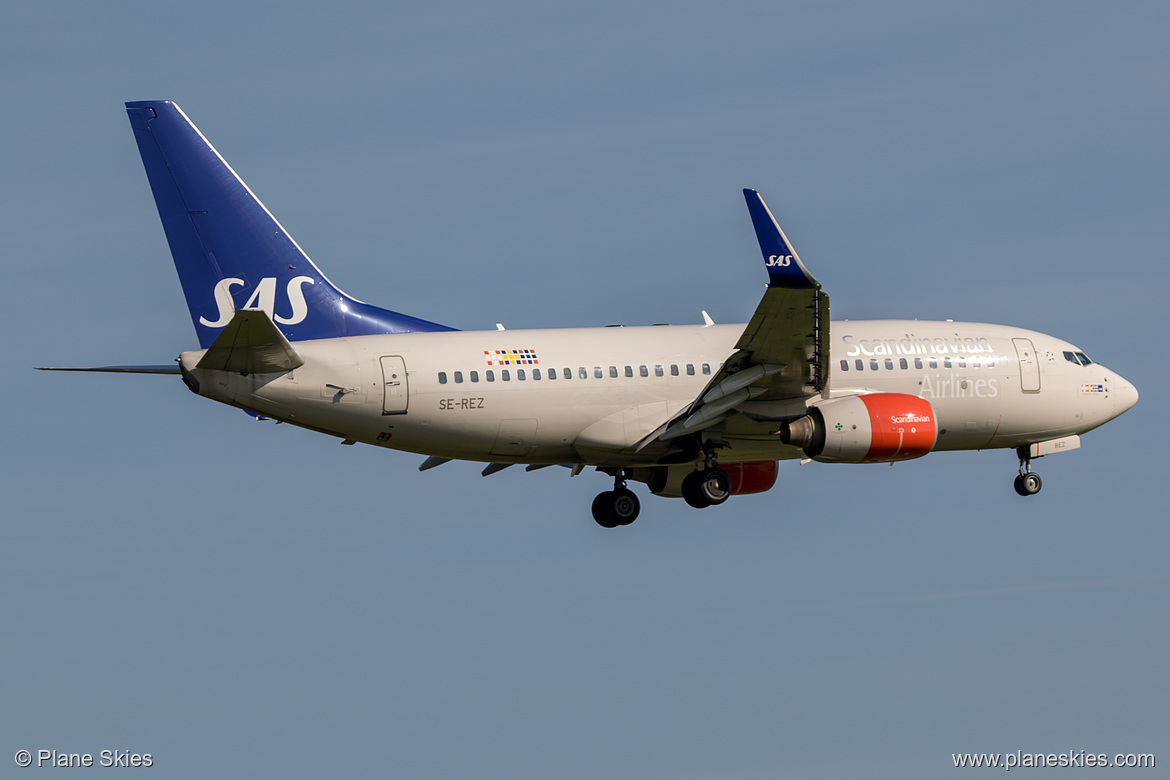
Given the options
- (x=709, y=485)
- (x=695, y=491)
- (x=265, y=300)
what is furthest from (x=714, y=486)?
(x=265, y=300)

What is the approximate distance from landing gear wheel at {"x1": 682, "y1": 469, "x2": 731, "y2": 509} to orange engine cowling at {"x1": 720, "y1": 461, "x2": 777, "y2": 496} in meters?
4.29

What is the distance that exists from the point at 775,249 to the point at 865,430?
24.5ft

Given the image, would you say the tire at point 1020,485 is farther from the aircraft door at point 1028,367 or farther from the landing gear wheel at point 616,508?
the landing gear wheel at point 616,508

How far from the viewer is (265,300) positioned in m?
42.0

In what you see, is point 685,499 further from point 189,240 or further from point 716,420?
point 189,240

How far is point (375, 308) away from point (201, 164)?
5.68 metres

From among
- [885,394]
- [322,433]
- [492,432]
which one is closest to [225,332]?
[322,433]

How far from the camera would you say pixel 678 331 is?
146 ft

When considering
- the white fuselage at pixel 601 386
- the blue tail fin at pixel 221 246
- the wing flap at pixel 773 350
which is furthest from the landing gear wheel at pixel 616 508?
the blue tail fin at pixel 221 246

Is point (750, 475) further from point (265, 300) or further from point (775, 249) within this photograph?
point (265, 300)

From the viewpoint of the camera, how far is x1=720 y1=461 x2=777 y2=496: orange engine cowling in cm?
4812

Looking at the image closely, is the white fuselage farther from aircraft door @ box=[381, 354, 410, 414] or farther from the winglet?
the winglet

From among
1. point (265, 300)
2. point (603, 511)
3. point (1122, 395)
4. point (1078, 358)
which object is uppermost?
point (1078, 358)

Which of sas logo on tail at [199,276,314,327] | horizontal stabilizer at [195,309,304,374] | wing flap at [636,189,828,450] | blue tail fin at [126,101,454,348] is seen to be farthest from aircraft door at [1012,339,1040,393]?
horizontal stabilizer at [195,309,304,374]
